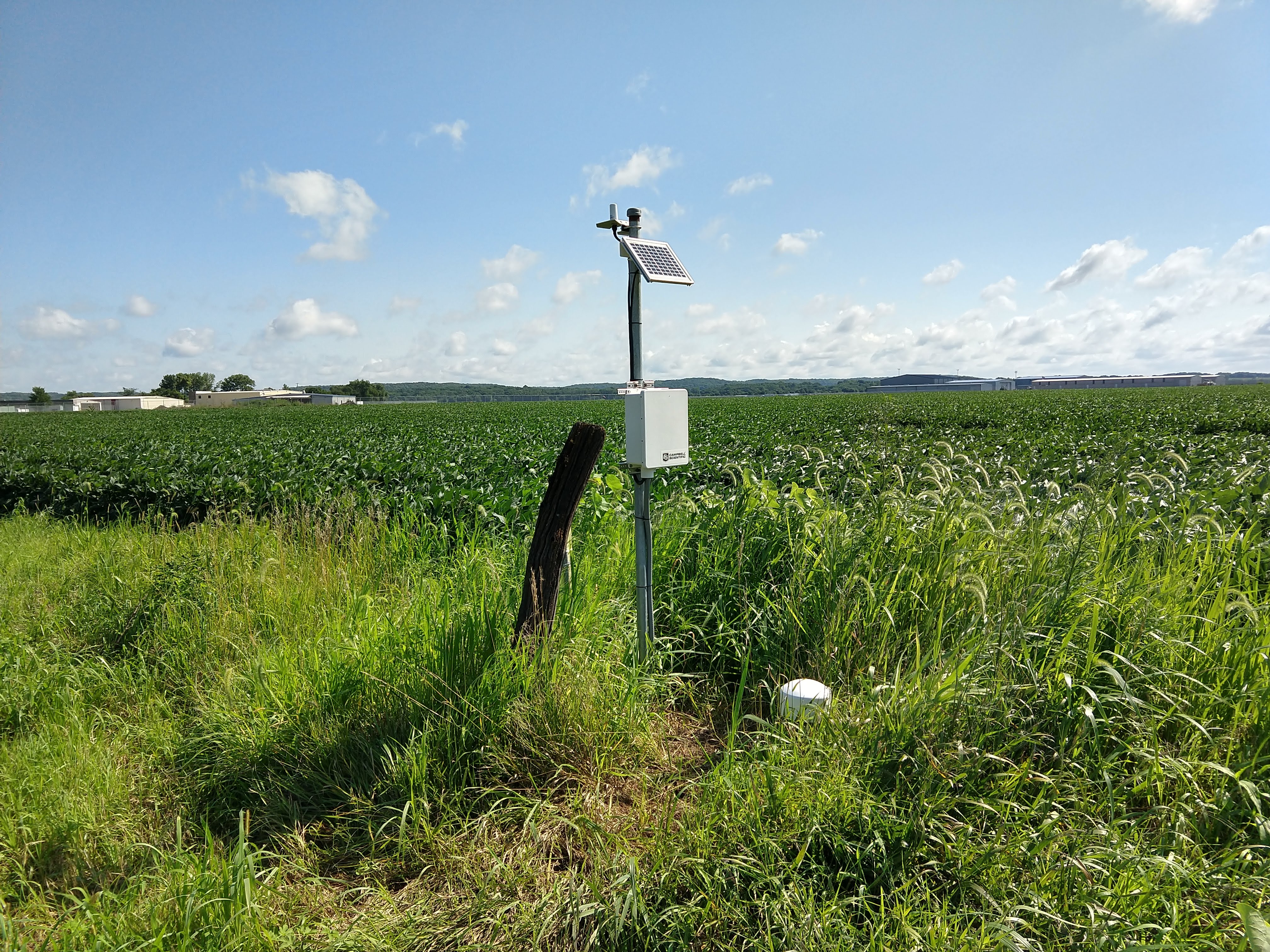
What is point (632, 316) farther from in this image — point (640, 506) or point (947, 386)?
point (947, 386)

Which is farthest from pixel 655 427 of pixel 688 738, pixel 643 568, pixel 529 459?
pixel 529 459

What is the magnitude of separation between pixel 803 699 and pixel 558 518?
137cm

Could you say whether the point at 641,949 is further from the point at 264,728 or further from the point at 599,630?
the point at 264,728

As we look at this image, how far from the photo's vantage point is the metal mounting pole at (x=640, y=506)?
303cm

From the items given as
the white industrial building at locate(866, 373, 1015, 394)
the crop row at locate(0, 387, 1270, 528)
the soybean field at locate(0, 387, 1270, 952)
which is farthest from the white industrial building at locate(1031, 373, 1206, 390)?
the soybean field at locate(0, 387, 1270, 952)

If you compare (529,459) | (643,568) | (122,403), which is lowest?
(643,568)

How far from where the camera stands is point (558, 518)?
304 centimetres

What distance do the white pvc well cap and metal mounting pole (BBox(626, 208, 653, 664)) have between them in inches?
28.9

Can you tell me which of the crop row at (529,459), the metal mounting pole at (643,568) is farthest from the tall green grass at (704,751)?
the crop row at (529,459)

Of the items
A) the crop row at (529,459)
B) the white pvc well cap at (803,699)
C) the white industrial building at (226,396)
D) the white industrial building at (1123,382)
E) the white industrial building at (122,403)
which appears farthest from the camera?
the white industrial building at (1123,382)

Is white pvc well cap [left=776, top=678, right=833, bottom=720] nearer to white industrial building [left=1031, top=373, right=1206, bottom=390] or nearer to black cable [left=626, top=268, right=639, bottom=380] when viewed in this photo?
black cable [left=626, top=268, right=639, bottom=380]

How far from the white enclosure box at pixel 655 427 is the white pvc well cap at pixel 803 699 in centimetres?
112

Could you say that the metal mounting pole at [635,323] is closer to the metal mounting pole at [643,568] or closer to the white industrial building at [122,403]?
the metal mounting pole at [643,568]

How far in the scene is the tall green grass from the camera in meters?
1.91
